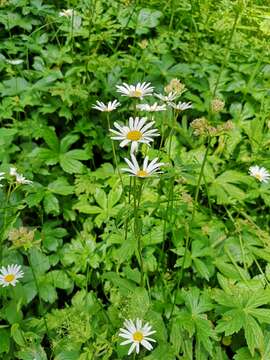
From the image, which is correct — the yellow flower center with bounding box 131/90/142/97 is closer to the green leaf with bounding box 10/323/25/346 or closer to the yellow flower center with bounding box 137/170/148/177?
the yellow flower center with bounding box 137/170/148/177

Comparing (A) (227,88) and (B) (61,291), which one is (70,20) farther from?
(B) (61,291)

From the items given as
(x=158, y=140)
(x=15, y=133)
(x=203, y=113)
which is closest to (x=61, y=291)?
(x=15, y=133)

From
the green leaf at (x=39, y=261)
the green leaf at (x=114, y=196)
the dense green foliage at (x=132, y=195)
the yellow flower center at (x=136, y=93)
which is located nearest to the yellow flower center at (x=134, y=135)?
the dense green foliage at (x=132, y=195)

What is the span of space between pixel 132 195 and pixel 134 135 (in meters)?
0.42

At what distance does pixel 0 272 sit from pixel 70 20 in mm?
1266

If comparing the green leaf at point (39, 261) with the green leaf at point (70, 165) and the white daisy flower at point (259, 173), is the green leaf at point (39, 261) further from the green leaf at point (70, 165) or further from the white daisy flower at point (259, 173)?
the white daisy flower at point (259, 173)

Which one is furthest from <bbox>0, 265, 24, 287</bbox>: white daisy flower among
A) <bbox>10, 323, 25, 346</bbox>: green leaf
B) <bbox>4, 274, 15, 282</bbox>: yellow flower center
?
<bbox>10, 323, 25, 346</bbox>: green leaf

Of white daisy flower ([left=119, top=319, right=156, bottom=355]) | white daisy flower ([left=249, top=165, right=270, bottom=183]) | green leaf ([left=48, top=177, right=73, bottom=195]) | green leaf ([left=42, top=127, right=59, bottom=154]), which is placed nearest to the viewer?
white daisy flower ([left=119, top=319, right=156, bottom=355])

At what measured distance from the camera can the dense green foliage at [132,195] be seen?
1.29 metres

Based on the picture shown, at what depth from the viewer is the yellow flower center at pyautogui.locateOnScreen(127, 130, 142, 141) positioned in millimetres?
1240

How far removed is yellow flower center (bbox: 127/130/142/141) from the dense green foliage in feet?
0.38

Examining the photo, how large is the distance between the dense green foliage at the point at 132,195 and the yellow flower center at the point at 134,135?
12 centimetres

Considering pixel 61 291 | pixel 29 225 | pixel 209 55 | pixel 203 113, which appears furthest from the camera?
pixel 209 55

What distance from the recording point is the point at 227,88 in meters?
2.08
